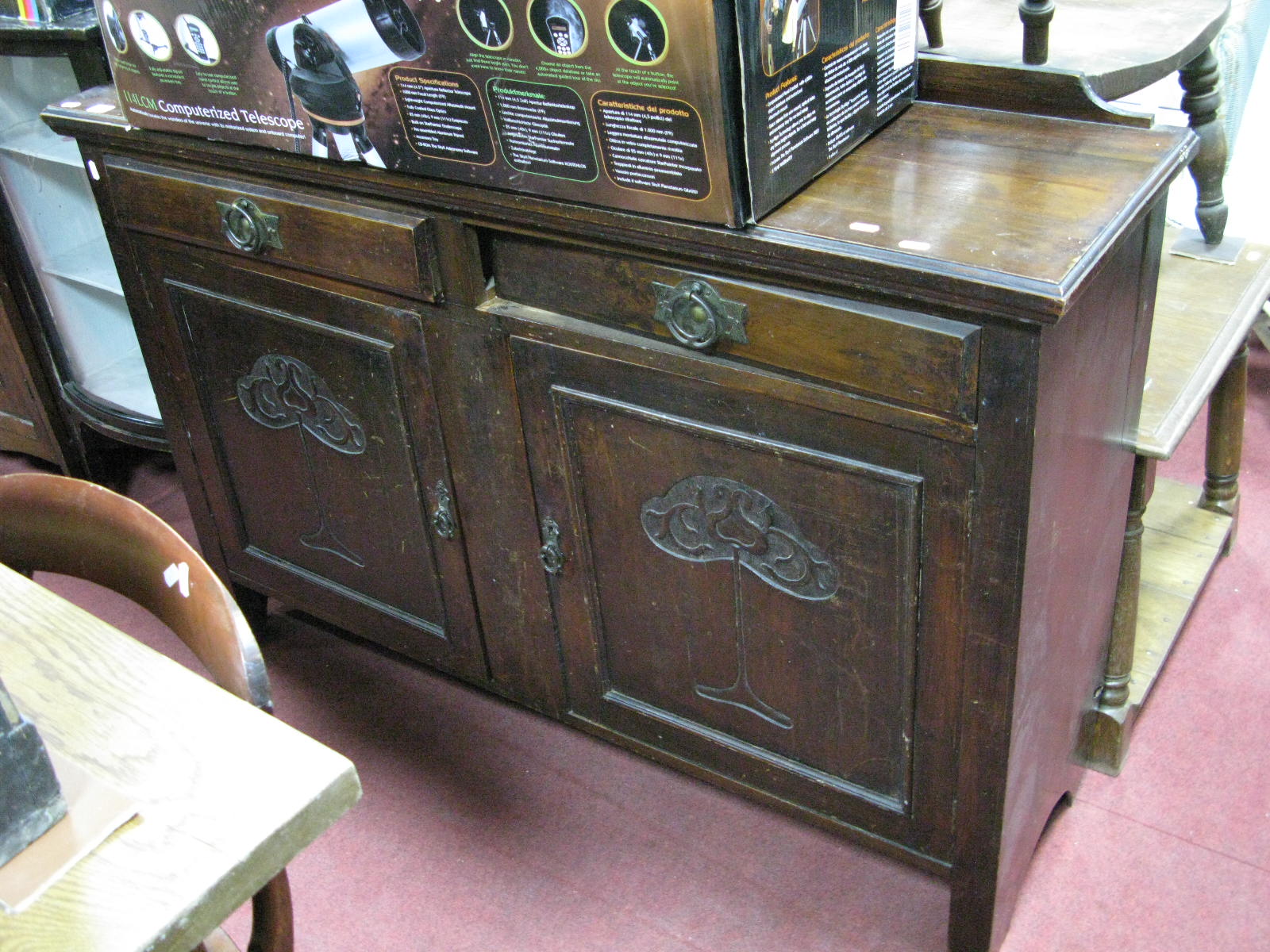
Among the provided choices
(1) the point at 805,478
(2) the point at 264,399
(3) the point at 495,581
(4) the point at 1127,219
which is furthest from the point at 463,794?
(4) the point at 1127,219

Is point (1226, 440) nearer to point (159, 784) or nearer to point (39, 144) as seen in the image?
point (159, 784)

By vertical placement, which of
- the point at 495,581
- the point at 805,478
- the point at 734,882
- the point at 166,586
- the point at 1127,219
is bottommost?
the point at 734,882

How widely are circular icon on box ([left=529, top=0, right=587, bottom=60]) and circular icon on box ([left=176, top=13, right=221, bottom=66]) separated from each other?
1.52ft

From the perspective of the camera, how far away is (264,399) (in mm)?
1748

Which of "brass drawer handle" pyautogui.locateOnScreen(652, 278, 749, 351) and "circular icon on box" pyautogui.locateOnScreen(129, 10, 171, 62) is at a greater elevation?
"circular icon on box" pyautogui.locateOnScreen(129, 10, 171, 62)

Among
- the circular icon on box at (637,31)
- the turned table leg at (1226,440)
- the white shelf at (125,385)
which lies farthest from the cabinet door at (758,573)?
the white shelf at (125,385)

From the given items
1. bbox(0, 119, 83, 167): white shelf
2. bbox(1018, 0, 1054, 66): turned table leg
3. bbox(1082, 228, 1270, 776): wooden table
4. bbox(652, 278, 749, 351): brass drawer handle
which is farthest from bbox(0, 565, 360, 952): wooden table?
bbox(0, 119, 83, 167): white shelf

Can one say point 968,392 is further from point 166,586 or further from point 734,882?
point 734,882

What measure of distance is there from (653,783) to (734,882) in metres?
0.22

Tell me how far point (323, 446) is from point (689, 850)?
2.46ft

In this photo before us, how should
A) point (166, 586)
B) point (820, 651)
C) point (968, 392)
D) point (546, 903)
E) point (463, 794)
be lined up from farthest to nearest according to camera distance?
1. point (463, 794)
2. point (546, 903)
3. point (820, 651)
4. point (968, 392)
5. point (166, 586)

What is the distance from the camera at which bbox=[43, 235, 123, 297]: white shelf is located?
7.58 feet

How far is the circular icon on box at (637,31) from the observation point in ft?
3.54

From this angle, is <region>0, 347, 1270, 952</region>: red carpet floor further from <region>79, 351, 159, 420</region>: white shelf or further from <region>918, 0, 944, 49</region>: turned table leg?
<region>918, 0, 944, 49</region>: turned table leg
